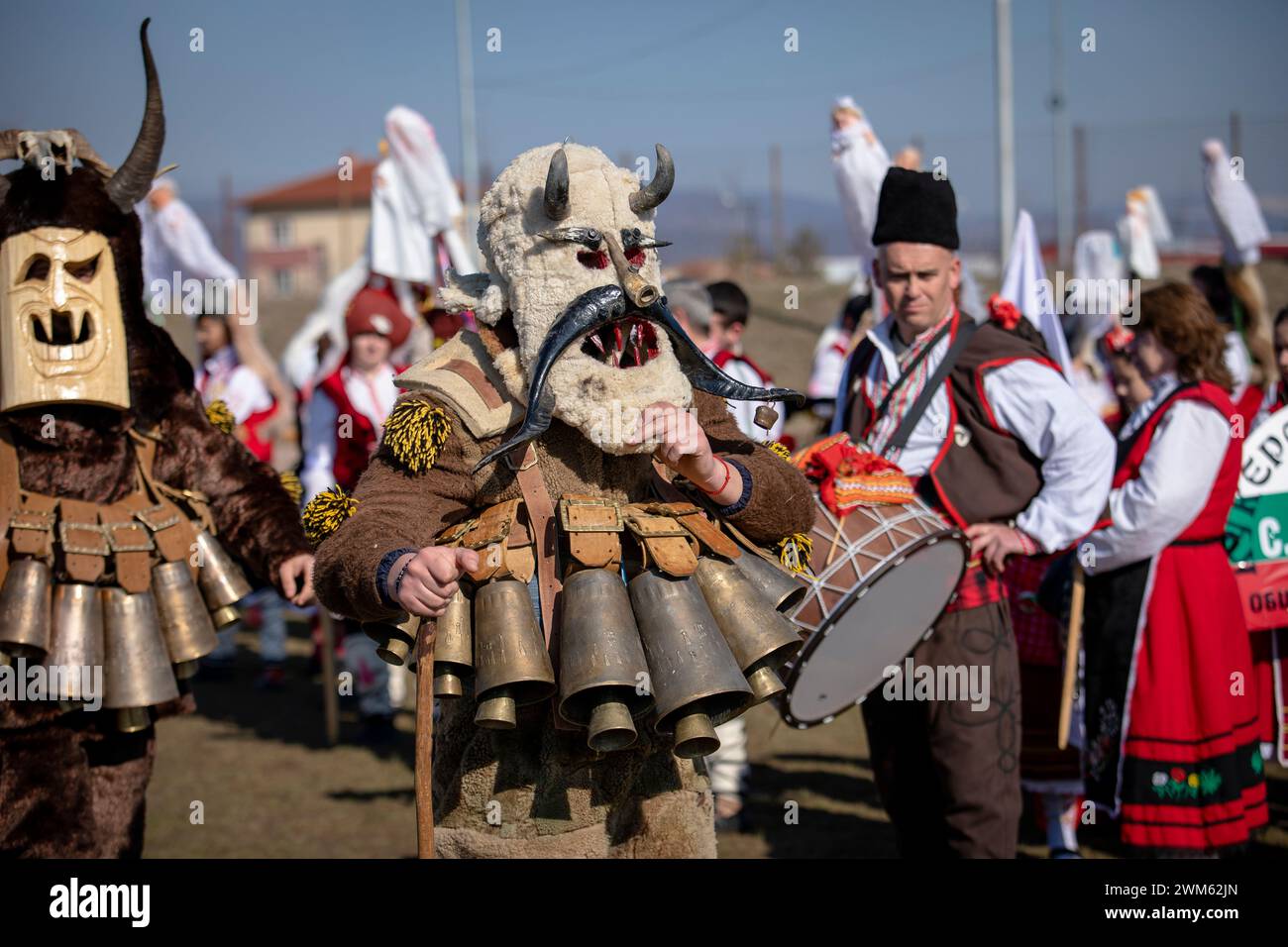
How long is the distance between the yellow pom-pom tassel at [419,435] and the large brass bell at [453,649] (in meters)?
0.30

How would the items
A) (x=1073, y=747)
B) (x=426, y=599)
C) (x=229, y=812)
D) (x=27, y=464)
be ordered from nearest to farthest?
(x=426, y=599)
(x=27, y=464)
(x=1073, y=747)
(x=229, y=812)

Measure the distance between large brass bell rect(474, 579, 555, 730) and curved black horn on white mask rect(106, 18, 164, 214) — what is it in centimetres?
192

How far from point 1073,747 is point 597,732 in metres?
3.43

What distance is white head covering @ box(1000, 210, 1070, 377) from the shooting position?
5496 mm

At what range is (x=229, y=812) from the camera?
6180mm

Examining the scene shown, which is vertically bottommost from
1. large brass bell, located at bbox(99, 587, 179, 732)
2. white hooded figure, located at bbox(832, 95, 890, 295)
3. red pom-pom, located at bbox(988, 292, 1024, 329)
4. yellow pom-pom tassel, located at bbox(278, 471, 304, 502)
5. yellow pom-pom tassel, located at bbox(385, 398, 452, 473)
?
large brass bell, located at bbox(99, 587, 179, 732)

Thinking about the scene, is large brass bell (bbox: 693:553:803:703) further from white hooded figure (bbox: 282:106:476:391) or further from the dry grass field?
white hooded figure (bbox: 282:106:476:391)

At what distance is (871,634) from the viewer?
3764 mm

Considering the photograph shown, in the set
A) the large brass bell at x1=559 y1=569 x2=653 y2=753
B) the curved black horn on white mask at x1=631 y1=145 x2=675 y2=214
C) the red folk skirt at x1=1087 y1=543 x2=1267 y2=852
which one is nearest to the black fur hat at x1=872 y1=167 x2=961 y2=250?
the red folk skirt at x1=1087 y1=543 x2=1267 y2=852

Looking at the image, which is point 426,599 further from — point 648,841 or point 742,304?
point 742,304

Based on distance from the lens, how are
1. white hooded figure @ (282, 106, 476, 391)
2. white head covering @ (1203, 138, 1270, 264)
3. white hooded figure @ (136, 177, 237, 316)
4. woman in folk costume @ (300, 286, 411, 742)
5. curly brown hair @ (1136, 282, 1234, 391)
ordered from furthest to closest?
white hooded figure @ (136, 177, 237, 316) → white head covering @ (1203, 138, 1270, 264) → white hooded figure @ (282, 106, 476, 391) → woman in folk costume @ (300, 286, 411, 742) → curly brown hair @ (1136, 282, 1234, 391)

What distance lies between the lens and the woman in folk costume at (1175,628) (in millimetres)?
4723

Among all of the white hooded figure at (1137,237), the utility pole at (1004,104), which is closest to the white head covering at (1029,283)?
the white hooded figure at (1137,237)
